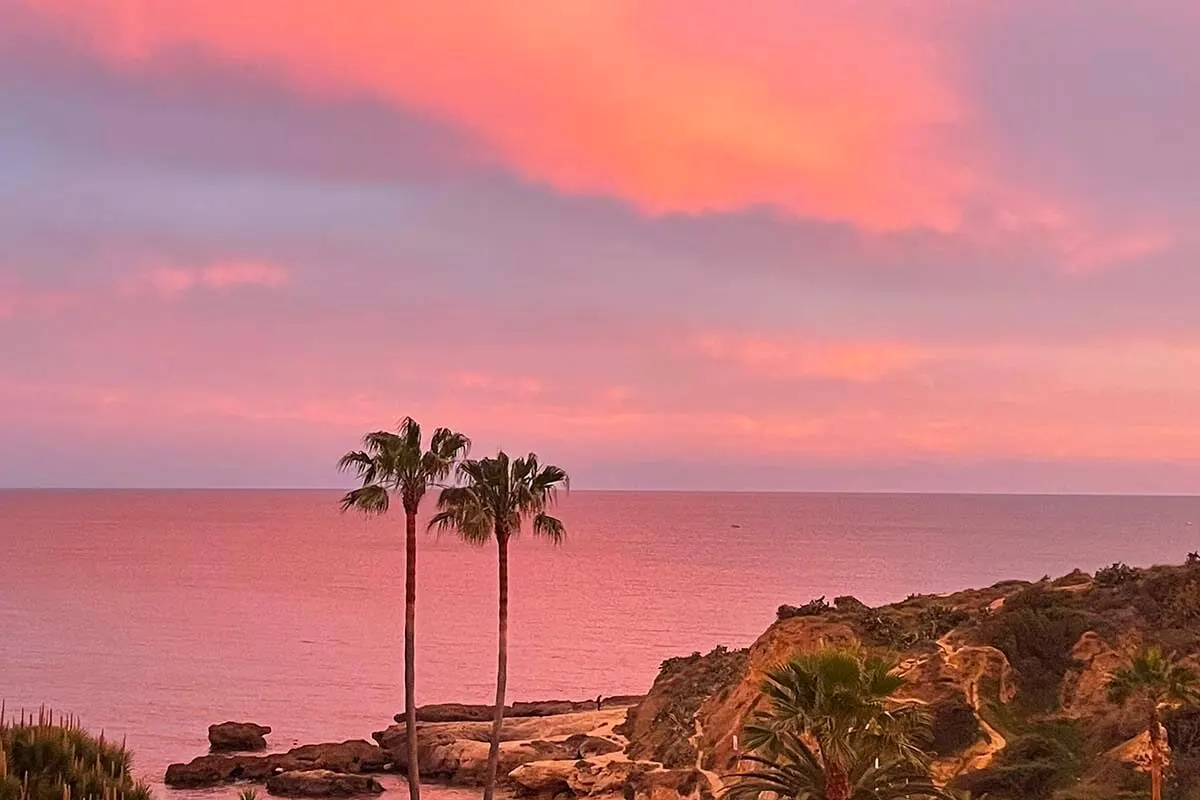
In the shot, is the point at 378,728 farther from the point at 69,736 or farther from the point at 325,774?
the point at 69,736

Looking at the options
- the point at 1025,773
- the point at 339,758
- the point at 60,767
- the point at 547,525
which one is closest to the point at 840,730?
the point at 60,767

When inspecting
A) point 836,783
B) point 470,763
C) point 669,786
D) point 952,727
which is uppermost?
point 836,783

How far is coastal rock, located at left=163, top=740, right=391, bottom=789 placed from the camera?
186 ft

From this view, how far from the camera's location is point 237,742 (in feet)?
217

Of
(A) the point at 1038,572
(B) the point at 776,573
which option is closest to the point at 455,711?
(B) the point at 776,573

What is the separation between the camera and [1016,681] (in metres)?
44.0

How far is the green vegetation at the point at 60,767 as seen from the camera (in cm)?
2223

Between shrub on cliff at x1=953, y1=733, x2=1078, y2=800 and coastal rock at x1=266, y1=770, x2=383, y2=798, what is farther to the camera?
coastal rock at x1=266, y1=770, x2=383, y2=798

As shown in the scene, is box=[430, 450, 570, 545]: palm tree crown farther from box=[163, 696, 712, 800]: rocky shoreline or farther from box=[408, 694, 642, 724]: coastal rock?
box=[408, 694, 642, 724]: coastal rock

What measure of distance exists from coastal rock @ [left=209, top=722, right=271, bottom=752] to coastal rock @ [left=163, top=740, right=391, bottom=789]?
18.0 ft

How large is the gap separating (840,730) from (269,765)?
47144mm

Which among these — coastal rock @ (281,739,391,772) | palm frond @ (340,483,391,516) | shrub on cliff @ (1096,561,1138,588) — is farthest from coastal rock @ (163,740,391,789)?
shrub on cliff @ (1096,561,1138,588)

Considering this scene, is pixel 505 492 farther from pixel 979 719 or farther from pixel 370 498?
pixel 979 719

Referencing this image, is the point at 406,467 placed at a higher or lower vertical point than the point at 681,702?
higher
